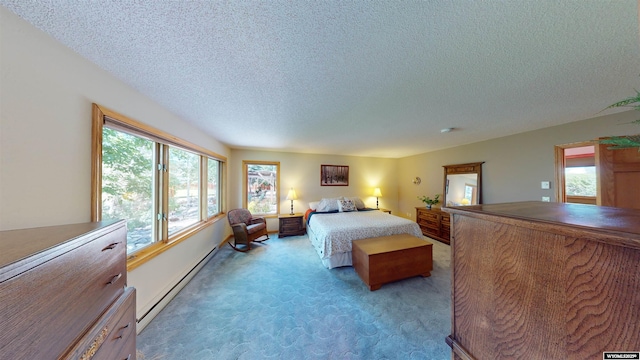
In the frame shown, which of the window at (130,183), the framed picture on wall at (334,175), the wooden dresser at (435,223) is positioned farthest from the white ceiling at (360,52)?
the framed picture on wall at (334,175)

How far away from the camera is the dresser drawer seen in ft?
2.27

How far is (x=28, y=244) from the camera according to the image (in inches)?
26.2

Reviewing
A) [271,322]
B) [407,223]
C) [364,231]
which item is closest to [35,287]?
[271,322]

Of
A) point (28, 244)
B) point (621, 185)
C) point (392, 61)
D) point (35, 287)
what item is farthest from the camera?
point (621, 185)

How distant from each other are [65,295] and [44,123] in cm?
117

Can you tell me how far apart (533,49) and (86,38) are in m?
2.86

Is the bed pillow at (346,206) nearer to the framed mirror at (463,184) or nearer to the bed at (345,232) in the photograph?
the bed at (345,232)

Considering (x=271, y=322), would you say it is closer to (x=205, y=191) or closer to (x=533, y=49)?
(x=205, y=191)

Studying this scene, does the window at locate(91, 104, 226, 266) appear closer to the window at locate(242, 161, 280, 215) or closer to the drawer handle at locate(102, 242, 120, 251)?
the drawer handle at locate(102, 242, 120, 251)

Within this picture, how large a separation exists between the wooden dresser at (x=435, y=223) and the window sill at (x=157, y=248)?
182 inches

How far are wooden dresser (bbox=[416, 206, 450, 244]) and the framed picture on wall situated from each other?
204 centimetres

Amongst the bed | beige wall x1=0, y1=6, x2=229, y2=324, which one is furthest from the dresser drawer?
the bed

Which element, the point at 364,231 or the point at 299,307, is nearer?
the point at 299,307

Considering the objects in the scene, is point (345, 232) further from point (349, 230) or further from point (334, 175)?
point (334, 175)
